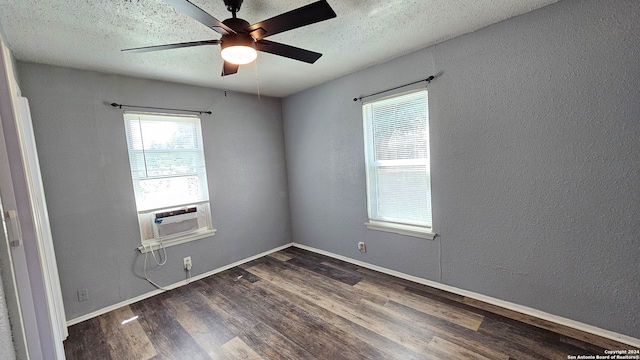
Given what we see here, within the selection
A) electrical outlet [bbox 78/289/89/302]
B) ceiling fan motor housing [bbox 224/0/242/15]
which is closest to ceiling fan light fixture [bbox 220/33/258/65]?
ceiling fan motor housing [bbox 224/0/242/15]

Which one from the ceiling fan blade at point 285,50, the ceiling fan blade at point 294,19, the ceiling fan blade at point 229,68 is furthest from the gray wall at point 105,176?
the ceiling fan blade at point 294,19

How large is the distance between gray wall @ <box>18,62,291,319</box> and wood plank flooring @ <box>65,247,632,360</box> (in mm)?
357

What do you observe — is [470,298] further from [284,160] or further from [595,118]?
[284,160]

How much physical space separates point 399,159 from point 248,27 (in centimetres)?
198

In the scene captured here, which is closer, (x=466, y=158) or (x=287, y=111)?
(x=466, y=158)

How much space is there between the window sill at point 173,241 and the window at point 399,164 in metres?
2.04

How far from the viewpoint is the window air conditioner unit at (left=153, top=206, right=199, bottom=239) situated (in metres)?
2.86

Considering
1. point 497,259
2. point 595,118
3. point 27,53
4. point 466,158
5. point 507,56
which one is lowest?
point 497,259

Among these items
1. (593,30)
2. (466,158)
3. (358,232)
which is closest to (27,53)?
(358,232)

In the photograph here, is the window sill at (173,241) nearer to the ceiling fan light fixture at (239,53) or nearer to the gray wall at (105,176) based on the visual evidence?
the gray wall at (105,176)

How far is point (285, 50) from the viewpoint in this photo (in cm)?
172

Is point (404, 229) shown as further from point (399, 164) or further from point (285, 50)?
point (285, 50)

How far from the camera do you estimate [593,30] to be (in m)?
1.73

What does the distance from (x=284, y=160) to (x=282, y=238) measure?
1.25m
